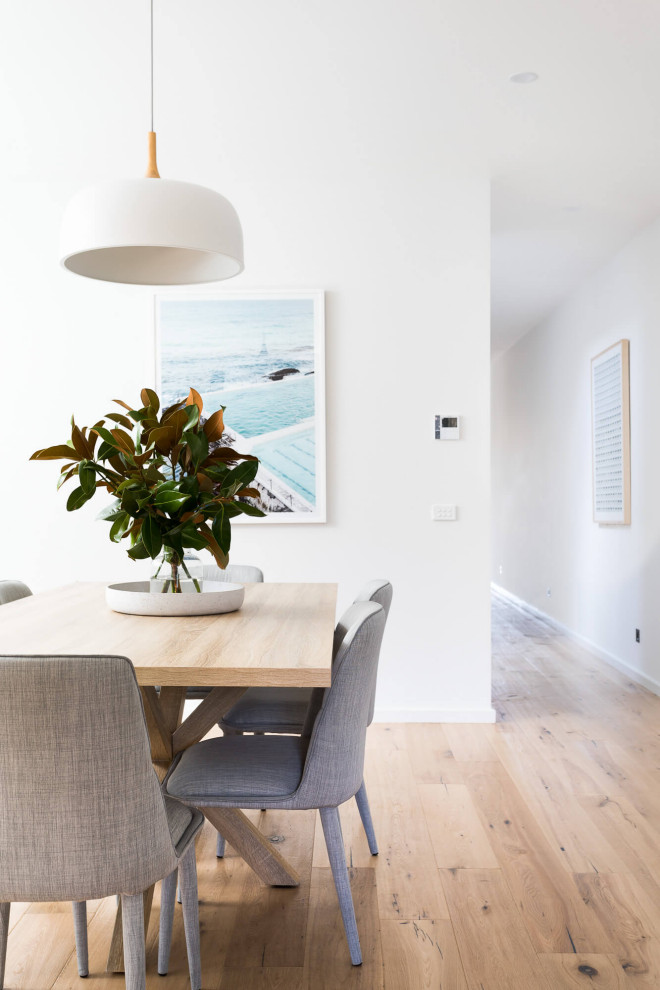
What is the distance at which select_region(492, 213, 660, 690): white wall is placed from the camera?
190 inches

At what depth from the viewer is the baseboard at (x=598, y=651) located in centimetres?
474

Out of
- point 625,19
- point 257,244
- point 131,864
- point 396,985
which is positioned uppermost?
point 625,19

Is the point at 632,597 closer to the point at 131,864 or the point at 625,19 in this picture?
the point at 625,19

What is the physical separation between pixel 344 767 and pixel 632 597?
3.69 m

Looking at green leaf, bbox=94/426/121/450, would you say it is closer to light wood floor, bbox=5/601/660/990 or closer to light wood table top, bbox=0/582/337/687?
light wood table top, bbox=0/582/337/687

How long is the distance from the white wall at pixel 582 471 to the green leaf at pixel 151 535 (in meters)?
3.46

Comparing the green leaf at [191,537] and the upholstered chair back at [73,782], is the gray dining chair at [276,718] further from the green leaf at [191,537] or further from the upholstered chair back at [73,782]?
the upholstered chair back at [73,782]

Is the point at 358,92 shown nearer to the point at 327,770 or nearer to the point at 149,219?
the point at 149,219

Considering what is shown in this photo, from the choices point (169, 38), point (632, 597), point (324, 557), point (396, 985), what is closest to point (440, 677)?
point (324, 557)

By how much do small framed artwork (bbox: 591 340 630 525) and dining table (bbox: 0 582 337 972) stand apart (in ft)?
10.4

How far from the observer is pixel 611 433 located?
5.45 metres

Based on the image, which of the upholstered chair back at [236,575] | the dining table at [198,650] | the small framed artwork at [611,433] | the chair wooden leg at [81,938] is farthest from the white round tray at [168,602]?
the small framed artwork at [611,433]

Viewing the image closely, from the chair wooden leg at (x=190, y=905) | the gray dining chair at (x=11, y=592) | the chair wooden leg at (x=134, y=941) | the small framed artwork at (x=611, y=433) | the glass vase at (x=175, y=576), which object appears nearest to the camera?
the chair wooden leg at (x=134, y=941)

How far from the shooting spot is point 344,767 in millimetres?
1866
